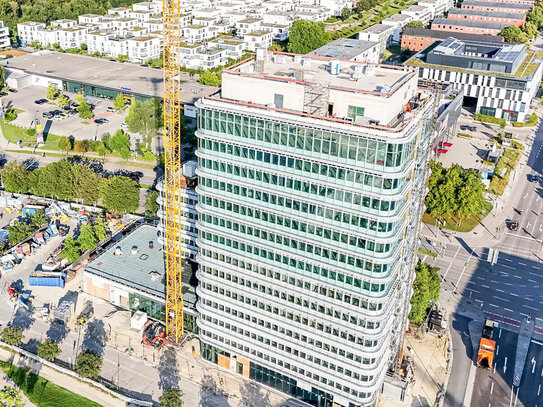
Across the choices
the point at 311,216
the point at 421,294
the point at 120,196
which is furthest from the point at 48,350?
the point at 421,294

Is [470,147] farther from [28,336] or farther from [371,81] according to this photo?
[28,336]

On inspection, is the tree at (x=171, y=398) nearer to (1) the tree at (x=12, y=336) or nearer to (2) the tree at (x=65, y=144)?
(1) the tree at (x=12, y=336)

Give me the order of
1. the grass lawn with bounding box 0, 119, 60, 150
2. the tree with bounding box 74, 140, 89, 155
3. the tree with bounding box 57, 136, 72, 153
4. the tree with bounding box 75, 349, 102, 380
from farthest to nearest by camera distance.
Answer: the grass lawn with bounding box 0, 119, 60, 150 → the tree with bounding box 74, 140, 89, 155 → the tree with bounding box 57, 136, 72, 153 → the tree with bounding box 75, 349, 102, 380

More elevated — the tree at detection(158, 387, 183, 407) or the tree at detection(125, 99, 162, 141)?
the tree at detection(125, 99, 162, 141)

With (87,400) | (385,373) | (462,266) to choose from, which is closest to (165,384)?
(87,400)

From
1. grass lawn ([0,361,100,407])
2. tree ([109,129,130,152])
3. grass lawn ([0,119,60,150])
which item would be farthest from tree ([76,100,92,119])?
grass lawn ([0,361,100,407])

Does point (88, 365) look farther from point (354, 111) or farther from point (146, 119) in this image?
point (146, 119)

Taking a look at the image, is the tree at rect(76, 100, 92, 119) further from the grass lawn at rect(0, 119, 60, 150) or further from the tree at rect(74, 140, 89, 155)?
the tree at rect(74, 140, 89, 155)
